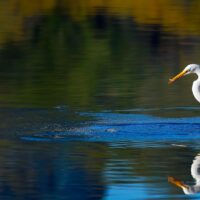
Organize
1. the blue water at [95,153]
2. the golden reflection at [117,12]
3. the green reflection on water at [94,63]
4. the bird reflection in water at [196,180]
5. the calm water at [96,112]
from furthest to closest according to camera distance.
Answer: the golden reflection at [117,12]
the green reflection on water at [94,63]
the calm water at [96,112]
the blue water at [95,153]
the bird reflection in water at [196,180]

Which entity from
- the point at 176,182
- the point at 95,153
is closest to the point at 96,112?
the point at 95,153

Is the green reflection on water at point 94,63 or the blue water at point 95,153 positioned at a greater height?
the blue water at point 95,153

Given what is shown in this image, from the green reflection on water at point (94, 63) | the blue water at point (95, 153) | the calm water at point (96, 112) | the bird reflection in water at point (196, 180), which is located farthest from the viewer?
the green reflection on water at point (94, 63)

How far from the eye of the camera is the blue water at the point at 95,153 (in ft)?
40.7

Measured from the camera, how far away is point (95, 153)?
14555 mm

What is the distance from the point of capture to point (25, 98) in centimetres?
1977

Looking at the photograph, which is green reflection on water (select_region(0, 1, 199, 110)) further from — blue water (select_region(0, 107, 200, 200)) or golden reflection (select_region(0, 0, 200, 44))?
blue water (select_region(0, 107, 200, 200))

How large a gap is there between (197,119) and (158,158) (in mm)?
3353

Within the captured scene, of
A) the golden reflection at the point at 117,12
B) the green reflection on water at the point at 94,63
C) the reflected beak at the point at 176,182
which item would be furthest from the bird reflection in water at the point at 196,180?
the golden reflection at the point at 117,12

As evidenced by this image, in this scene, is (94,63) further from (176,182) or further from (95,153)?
(176,182)

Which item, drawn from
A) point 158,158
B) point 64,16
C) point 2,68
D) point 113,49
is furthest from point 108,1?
point 158,158

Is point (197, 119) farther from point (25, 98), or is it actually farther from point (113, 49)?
point (113, 49)

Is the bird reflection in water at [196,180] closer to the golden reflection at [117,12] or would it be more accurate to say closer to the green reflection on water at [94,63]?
the green reflection on water at [94,63]

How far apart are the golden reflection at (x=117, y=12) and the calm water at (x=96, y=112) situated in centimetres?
30
